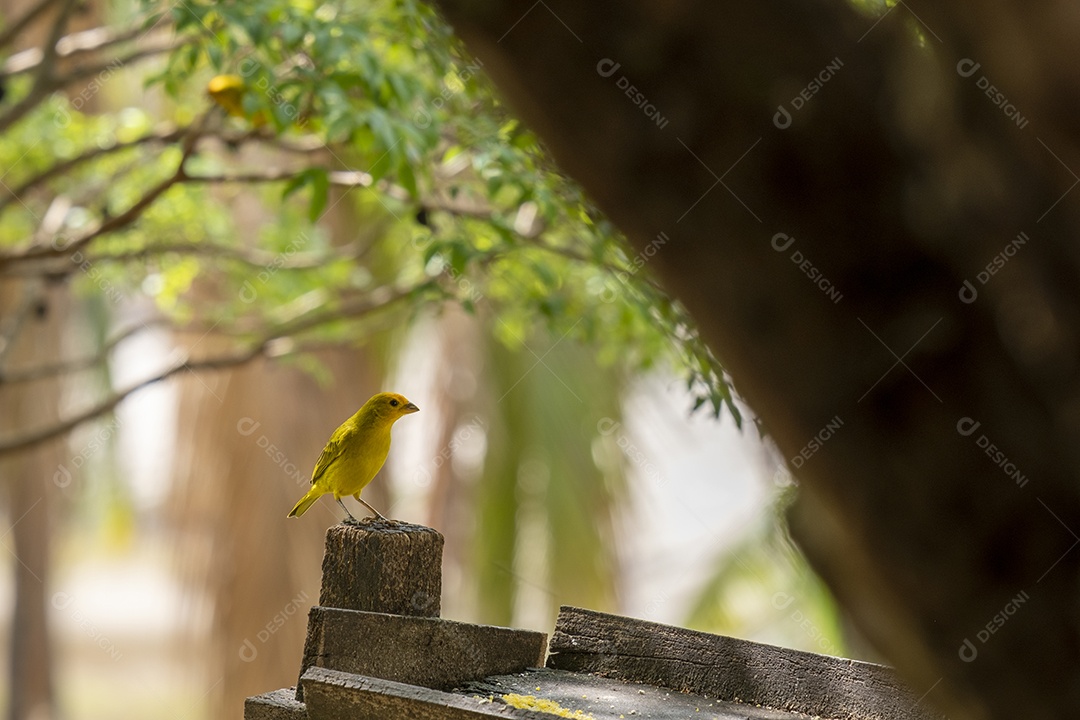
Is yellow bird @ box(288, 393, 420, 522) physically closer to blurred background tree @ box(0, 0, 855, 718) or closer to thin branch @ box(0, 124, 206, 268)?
blurred background tree @ box(0, 0, 855, 718)

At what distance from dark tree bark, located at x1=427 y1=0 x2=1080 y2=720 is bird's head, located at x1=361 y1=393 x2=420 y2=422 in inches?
87.4

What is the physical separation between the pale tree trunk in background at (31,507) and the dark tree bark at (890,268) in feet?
35.3

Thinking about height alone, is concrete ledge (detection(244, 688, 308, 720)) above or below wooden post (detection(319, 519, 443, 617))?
below

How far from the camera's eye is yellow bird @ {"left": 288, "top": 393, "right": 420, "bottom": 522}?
112 inches

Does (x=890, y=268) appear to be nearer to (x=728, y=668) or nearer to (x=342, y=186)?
(x=728, y=668)

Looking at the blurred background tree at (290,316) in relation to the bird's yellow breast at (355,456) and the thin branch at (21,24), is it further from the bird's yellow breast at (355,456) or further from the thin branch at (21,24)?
the bird's yellow breast at (355,456)

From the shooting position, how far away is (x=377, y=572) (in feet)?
7.65

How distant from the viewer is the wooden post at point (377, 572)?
2.33 meters

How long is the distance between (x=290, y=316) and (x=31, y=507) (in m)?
5.89

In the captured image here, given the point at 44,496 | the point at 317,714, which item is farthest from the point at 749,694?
the point at 44,496
